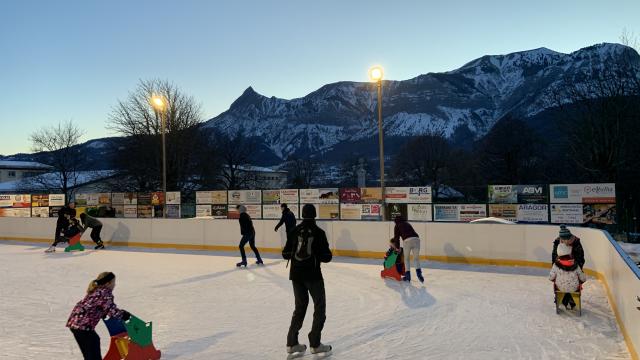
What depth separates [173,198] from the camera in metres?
21.8

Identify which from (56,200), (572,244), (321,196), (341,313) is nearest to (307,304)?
(341,313)

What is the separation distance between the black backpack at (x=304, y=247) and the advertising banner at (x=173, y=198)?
17.2 metres

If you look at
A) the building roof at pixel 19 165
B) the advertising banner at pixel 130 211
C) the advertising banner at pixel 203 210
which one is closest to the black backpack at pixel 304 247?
the advertising banner at pixel 203 210

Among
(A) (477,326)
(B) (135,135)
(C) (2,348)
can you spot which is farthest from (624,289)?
(B) (135,135)

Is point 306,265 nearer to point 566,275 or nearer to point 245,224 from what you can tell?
point 566,275

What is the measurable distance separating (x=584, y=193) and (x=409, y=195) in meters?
5.43

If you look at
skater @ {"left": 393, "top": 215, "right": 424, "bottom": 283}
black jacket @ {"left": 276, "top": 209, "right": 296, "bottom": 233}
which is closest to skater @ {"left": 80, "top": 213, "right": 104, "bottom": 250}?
black jacket @ {"left": 276, "top": 209, "right": 296, "bottom": 233}

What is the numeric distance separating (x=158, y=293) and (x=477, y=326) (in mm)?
6183

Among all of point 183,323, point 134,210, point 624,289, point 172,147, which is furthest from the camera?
point 172,147

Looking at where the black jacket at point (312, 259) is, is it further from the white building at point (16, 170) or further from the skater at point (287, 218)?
the white building at point (16, 170)

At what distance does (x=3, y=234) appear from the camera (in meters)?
23.2

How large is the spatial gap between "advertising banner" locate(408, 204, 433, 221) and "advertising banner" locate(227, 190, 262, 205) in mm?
6255

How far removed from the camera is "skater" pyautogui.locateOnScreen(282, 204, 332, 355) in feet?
17.6

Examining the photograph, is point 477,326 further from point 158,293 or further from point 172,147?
point 172,147
